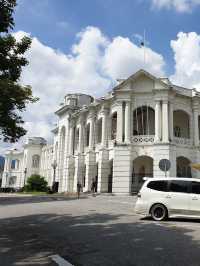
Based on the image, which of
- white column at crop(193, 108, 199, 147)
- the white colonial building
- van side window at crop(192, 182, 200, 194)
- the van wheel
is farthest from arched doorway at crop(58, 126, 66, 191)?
van side window at crop(192, 182, 200, 194)

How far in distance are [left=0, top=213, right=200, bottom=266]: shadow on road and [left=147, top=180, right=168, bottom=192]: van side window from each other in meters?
2.10

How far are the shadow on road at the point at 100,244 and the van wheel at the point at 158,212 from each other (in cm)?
145

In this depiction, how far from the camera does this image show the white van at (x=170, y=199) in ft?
44.7

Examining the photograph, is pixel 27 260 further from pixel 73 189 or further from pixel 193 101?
pixel 73 189

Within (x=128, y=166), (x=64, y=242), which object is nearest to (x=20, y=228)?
(x=64, y=242)

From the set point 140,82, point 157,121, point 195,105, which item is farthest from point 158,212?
point 195,105

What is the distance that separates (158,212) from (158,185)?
1111 millimetres

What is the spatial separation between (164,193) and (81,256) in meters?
7.08

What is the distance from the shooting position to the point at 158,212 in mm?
13984

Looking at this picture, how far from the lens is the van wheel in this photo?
13.9m

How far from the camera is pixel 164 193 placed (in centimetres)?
1402

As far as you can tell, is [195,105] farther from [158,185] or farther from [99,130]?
[158,185]

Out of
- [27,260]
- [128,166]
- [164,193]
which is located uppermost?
[128,166]

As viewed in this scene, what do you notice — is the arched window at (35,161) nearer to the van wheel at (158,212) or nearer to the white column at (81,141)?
the white column at (81,141)
